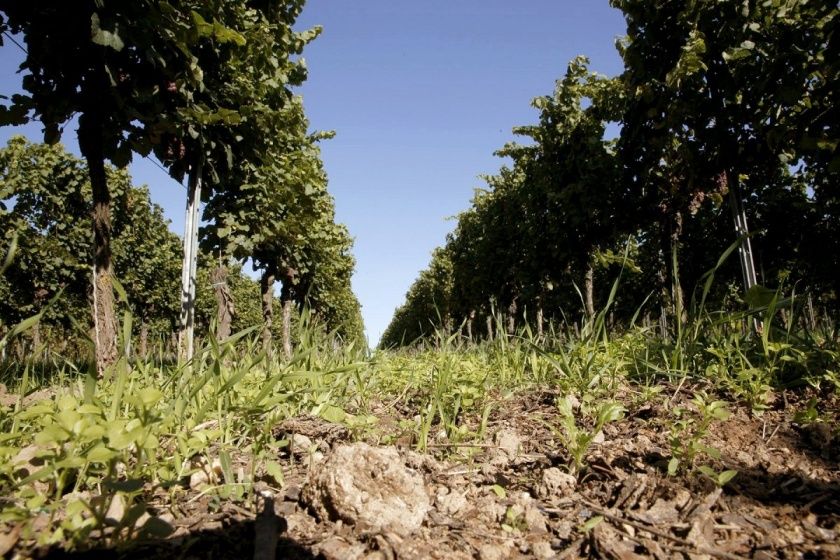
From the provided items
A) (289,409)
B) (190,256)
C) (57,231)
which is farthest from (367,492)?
(57,231)

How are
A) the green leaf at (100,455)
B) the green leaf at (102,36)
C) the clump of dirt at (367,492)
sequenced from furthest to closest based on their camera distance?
the green leaf at (102,36), the clump of dirt at (367,492), the green leaf at (100,455)

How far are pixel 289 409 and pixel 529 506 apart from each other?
126 centimetres

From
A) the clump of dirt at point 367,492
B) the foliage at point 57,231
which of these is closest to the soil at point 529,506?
the clump of dirt at point 367,492

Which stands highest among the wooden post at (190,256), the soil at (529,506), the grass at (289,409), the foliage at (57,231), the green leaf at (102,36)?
the foliage at (57,231)

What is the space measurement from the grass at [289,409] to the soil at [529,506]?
77 millimetres

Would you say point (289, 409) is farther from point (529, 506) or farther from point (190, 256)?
point (190, 256)

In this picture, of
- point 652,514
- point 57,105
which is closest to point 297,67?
point 57,105

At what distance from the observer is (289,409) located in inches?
85.4

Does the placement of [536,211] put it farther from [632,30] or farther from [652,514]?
[652,514]

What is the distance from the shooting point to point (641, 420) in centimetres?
201

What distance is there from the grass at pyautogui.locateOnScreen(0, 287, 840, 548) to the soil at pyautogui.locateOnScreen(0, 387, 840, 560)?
0.08 meters

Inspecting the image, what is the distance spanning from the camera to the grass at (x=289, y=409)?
1208 millimetres

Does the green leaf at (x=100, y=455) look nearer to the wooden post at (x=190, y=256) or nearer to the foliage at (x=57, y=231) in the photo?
the wooden post at (x=190, y=256)

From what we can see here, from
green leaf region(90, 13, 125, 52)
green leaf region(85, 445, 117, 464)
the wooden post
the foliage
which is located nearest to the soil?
green leaf region(85, 445, 117, 464)
